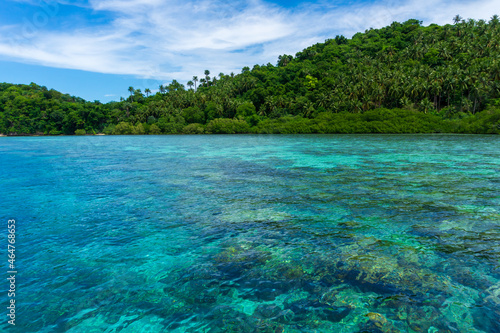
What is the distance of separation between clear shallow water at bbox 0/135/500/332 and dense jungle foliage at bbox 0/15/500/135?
86.5 meters

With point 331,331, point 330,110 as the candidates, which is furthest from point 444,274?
point 330,110

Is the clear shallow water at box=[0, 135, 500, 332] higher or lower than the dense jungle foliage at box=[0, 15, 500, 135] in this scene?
lower

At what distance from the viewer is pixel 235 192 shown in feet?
48.5

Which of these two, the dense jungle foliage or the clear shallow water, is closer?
the clear shallow water

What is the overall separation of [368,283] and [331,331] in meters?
1.75

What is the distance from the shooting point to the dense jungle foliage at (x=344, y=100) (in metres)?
93.4

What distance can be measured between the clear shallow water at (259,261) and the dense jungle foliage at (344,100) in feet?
284

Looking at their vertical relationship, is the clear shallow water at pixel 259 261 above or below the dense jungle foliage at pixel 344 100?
below

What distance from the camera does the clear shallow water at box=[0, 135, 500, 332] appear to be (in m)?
4.95

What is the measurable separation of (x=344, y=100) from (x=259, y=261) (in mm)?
114554

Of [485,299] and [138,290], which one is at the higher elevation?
[138,290]

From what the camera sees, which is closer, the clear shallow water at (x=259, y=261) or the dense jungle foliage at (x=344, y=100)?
the clear shallow water at (x=259, y=261)

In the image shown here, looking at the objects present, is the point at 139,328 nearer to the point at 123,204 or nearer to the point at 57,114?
the point at 123,204

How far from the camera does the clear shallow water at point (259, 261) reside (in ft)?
16.3
